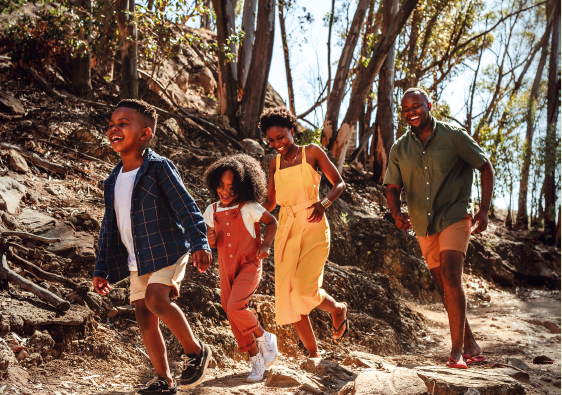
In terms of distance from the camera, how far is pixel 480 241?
38.9ft

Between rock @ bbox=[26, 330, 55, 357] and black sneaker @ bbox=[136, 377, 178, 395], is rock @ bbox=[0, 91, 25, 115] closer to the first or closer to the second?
rock @ bbox=[26, 330, 55, 357]

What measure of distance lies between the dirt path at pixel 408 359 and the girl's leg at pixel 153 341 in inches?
12.0

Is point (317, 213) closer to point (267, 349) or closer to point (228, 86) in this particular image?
point (267, 349)

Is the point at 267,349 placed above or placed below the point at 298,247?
below

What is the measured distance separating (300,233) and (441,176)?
130 centimetres

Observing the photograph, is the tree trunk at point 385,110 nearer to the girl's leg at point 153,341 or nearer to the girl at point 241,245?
the girl at point 241,245

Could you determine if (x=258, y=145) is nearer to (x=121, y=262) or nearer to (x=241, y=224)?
(x=241, y=224)

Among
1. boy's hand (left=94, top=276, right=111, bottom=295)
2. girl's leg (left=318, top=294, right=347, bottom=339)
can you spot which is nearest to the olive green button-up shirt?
girl's leg (left=318, top=294, right=347, bottom=339)

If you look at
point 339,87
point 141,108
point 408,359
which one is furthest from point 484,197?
point 339,87

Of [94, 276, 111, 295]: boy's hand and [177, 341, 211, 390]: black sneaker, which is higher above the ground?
[94, 276, 111, 295]: boy's hand

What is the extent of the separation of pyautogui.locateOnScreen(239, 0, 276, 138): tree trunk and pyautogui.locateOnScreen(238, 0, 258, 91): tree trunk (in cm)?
49

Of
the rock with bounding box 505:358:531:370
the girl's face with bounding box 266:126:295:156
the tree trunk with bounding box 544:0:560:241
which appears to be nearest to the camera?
the girl's face with bounding box 266:126:295:156

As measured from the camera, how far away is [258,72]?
35.6 feet

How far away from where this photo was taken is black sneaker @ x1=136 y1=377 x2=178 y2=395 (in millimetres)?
2992
